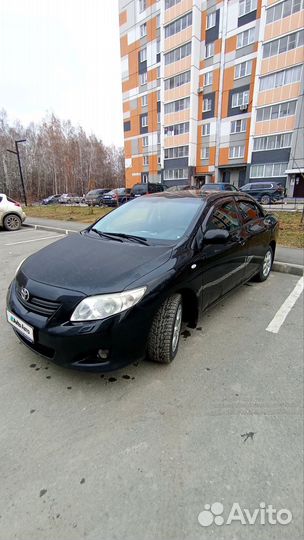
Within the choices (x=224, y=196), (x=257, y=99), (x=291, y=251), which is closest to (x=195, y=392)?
(x=224, y=196)

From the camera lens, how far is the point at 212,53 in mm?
27094

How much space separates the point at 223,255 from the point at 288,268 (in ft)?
9.28

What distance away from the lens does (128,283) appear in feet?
6.96

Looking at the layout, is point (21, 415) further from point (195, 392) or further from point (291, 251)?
point (291, 251)

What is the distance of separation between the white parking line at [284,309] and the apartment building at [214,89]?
863 inches

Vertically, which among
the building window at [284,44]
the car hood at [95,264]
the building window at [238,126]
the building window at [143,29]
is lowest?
the car hood at [95,264]

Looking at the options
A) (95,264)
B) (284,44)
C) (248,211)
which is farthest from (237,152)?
(95,264)

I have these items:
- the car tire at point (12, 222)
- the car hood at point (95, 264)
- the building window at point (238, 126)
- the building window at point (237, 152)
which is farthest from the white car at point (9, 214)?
the building window at point (238, 126)

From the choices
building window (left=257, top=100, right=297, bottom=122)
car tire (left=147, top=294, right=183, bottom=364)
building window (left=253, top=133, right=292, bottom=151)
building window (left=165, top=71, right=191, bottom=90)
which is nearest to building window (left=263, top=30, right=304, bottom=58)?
building window (left=257, top=100, right=297, bottom=122)

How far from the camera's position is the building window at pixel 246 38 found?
24141 mm

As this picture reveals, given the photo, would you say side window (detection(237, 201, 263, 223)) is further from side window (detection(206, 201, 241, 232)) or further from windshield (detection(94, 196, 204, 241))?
windshield (detection(94, 196, 204, 241))

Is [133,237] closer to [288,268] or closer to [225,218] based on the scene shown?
[225,218]

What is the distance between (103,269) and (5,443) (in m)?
1.38

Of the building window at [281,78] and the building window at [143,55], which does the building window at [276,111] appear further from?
the building window at [143,55]
